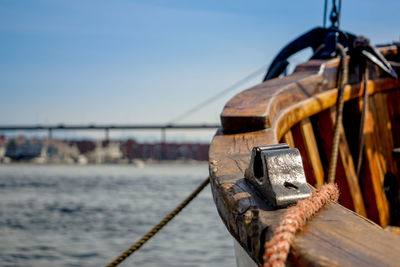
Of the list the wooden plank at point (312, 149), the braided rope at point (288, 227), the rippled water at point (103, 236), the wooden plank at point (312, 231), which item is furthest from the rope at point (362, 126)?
the rippled water at point (103, 236)

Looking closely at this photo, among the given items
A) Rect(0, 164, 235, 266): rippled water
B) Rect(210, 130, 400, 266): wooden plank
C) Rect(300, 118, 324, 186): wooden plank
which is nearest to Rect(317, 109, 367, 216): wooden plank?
Rect(300, 118, 324, 186): wooden plank

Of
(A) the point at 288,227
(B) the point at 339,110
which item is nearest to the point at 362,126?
(B) the point at 339,110

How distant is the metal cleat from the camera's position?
62 centimetres

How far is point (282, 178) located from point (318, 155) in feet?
3.98

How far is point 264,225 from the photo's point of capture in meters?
0.59

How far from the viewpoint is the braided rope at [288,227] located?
498 millimetres

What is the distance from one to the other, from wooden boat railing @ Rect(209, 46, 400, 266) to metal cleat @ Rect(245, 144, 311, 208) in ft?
0.06

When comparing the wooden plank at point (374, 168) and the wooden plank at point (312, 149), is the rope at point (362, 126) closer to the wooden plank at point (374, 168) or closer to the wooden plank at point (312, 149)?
the wooden plank at point (374, 168)

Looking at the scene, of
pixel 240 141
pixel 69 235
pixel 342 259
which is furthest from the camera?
pixel 69 235

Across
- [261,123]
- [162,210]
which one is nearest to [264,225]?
[261,123]

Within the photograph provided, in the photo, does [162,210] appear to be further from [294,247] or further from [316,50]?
[294,247]

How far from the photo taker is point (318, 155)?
1.80 m

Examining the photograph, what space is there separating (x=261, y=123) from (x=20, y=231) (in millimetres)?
8834

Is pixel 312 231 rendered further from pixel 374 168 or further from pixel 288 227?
pixel 374 168
